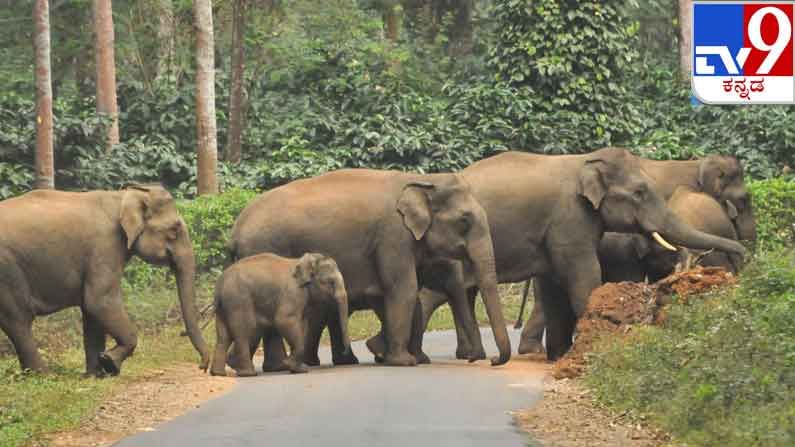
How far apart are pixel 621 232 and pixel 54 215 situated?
690 centimetres

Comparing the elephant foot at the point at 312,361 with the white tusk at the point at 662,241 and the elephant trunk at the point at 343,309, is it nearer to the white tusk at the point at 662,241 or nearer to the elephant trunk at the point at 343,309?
the elephant trunk at the point at 343,309

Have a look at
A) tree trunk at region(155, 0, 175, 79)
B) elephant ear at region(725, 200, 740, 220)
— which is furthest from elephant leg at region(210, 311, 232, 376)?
tree trunk at region(155, 0, 175, 79)

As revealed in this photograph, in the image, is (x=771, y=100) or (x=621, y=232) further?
(x=621, y=232)

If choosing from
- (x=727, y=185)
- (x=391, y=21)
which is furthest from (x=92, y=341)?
(x=391, y=21)

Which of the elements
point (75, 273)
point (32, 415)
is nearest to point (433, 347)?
point (75, 273)

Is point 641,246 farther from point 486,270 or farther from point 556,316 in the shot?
point 486,270

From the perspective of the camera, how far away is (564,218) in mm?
21438

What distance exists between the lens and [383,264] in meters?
20.4

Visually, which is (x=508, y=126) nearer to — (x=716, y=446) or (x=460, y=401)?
(x=460, y=401)

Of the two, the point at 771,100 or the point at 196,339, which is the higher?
the point at 771,100

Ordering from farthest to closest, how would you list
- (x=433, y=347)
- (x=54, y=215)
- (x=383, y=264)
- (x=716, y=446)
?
(x=433, y=347), (x=383, y=264), (x=54, y=215), (x=716, y=446)

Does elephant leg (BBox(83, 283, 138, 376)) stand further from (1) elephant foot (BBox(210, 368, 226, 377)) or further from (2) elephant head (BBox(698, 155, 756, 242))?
(2) elephant head (BBox(698, 155, 756, 242))

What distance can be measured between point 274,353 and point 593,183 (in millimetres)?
4464

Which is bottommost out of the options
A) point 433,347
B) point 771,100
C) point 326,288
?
point 433,347
